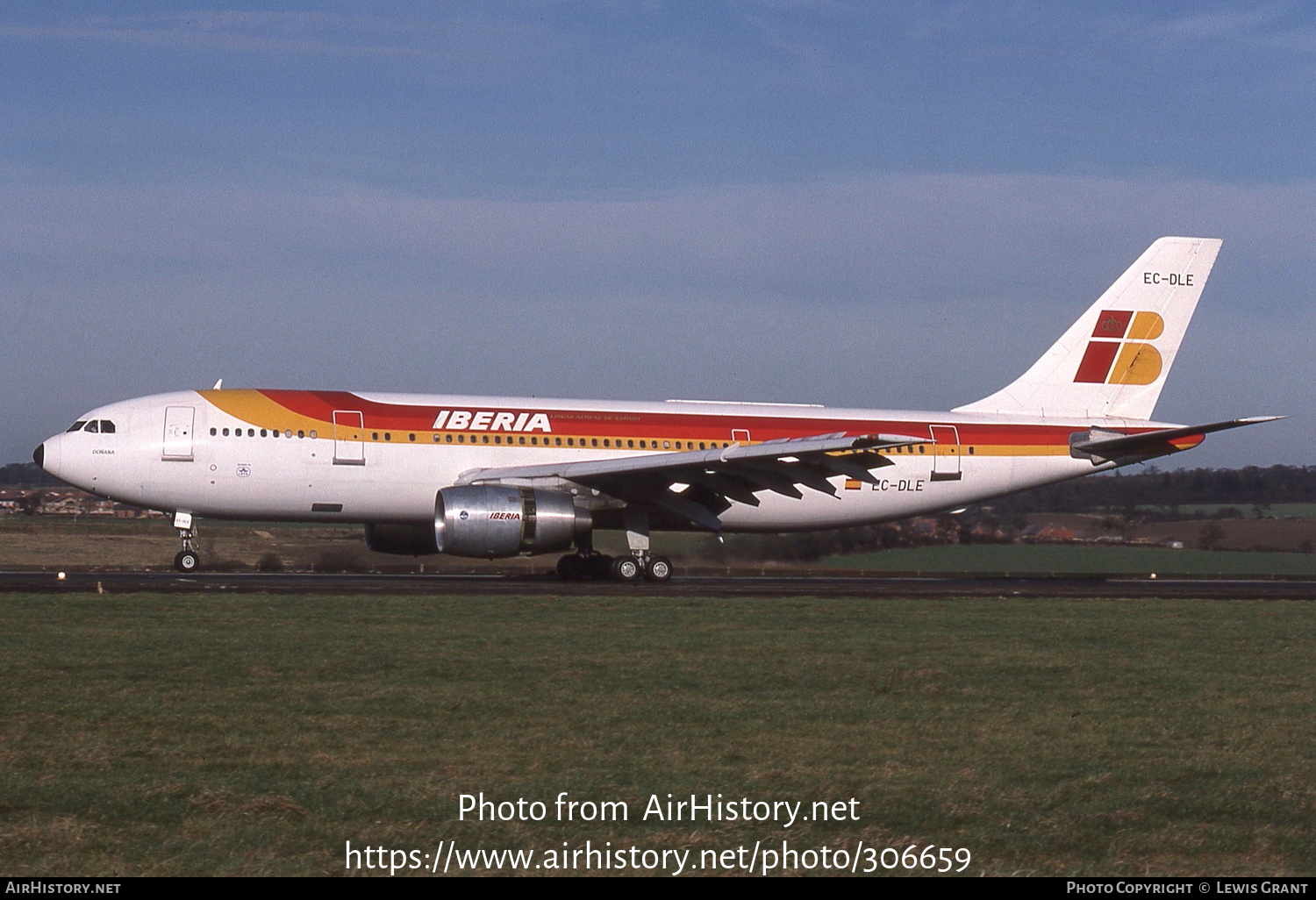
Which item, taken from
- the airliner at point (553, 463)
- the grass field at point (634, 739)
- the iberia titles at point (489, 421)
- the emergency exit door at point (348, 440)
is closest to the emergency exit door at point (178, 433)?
the airliner at point (553, 463)

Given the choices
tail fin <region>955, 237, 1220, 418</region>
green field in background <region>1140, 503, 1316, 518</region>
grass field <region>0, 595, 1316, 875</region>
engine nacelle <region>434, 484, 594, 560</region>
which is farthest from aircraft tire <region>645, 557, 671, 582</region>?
green field in background <region>1140, 503, 1316, 518</region>

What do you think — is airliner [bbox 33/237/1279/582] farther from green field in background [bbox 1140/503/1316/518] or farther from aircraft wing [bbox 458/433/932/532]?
green field in background [bbox 1140/503/1316/518]

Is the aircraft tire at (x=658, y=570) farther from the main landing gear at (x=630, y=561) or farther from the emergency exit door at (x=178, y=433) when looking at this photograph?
the emergency exit door at (x=178, y=433)

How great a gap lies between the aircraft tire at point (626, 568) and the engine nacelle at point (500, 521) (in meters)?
2.30

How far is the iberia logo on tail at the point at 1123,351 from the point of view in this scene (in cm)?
3209

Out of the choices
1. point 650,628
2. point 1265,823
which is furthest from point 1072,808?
point 650,628

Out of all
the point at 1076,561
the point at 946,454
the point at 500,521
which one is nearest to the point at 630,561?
the point at 500,521

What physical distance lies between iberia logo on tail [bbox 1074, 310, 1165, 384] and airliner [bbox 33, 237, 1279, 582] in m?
1.56

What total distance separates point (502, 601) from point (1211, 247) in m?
22.1

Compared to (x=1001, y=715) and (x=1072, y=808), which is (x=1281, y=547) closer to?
(x=1001, y=715)

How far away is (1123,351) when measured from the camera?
106 feet

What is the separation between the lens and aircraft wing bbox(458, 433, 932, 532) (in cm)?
2556

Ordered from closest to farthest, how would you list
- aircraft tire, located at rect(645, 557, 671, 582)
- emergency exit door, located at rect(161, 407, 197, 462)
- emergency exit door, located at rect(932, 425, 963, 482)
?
emergency exit door, located at rect(161, 407, 197, 462) < aircraft tire, located at rect(645, 557, 671, 582) < emergency exit door, located at rect(932, 425, 963, 482)

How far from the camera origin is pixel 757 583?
27969 mm
